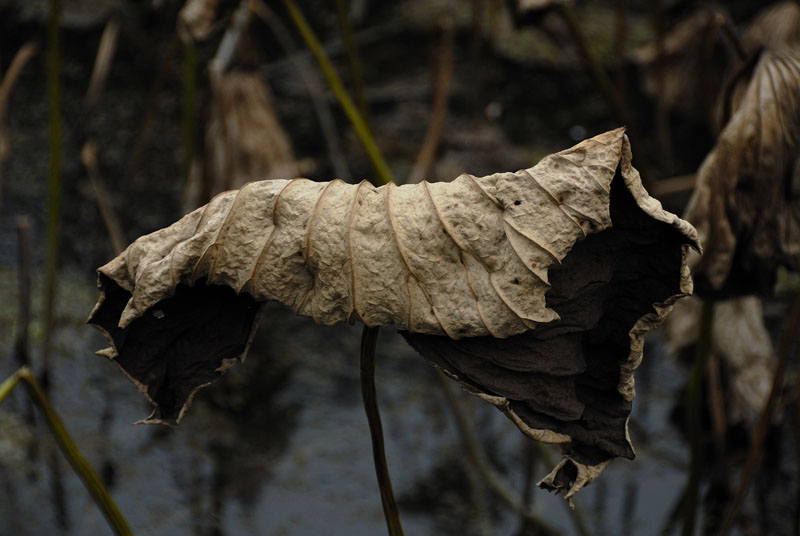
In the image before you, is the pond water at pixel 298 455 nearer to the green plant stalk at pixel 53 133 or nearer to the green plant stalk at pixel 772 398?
the green plant stalk at pixel 53 133

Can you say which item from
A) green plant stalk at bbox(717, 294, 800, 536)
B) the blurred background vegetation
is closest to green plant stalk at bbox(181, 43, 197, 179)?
the blurred background vegetation

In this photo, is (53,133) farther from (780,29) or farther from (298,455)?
(780,29)

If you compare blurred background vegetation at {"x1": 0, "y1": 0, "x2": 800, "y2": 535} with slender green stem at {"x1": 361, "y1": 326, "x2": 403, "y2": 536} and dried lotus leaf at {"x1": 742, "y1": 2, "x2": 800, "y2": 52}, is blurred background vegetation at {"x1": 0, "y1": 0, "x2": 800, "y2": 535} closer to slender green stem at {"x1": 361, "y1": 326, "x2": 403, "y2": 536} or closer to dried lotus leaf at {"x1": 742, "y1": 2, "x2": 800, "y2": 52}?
dried lotus leaf at {"x1": 742, "y1": 2, "x2": 800, "y2": 52}

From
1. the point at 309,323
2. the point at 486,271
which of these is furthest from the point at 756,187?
the point at 309,323

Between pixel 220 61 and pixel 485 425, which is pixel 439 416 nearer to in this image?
pixel 485 425

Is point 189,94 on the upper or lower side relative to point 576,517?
upper

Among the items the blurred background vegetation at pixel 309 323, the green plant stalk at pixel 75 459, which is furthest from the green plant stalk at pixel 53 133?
the green plant stalk at pixel 75 459

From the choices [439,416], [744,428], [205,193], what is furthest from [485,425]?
[205,193]
